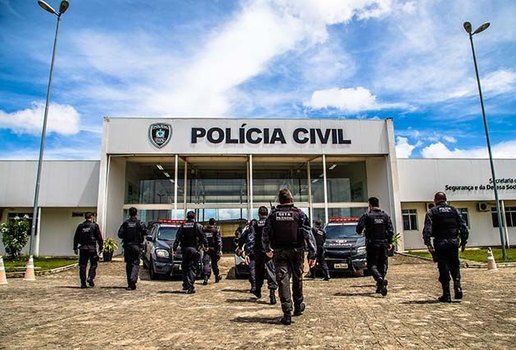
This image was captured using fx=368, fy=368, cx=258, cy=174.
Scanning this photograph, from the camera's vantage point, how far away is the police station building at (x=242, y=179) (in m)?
20.4

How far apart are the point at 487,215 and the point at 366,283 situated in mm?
18497

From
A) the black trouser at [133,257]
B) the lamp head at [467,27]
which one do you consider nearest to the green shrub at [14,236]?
the black trouser at [133,257]

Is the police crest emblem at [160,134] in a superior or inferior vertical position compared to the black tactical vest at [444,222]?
superior

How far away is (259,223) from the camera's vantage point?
25.5ft

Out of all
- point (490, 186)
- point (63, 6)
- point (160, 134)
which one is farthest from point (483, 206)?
point (63, 6)

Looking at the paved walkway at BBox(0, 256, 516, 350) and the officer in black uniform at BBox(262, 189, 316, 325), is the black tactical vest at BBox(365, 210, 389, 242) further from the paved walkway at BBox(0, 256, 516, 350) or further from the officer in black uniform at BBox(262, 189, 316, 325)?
the officer in black uniform at BBox(262, 189, 316, 325)

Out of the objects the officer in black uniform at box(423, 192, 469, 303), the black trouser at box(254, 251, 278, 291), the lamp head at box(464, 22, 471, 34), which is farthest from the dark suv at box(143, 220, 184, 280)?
the lamp head at box(464, 22, 471, 34)

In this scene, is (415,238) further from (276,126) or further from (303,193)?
(276,126)

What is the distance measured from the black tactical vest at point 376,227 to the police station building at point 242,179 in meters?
13.5

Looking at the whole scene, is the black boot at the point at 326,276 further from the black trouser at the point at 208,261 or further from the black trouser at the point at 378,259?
the black trouser at the point at 378,259

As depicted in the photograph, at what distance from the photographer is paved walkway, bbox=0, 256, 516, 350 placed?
4.01m

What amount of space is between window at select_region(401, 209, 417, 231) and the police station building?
0.21ft

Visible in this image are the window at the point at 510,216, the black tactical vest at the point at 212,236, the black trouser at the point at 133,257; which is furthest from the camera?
the window at the point at 510,216

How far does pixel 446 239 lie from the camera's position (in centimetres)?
648
